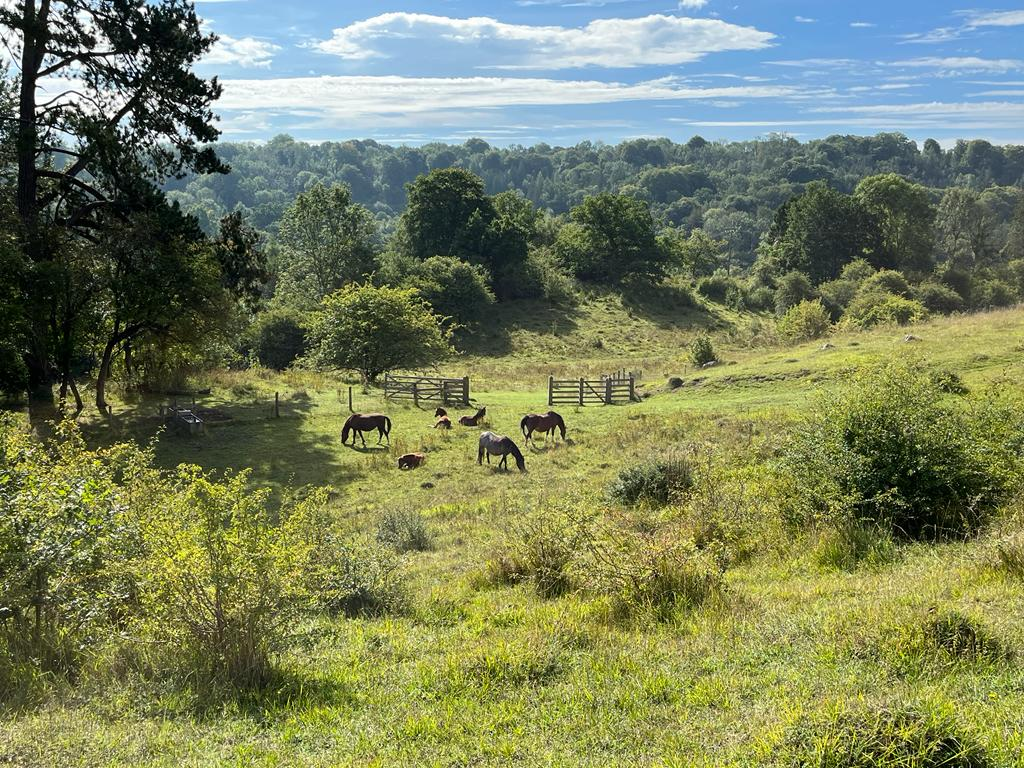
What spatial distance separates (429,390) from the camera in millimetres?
29797

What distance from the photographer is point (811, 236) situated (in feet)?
217

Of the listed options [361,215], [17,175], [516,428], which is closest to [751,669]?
[516,428]

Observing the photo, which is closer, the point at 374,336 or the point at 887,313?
the point at 374,336

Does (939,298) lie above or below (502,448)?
above

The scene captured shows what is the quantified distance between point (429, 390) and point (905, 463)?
22815mm

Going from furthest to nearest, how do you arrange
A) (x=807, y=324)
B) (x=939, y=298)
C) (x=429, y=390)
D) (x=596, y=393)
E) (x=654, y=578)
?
(x=939, y=298)
(x=807, y=324)
(x=429, y=390)
(x=596, y=393)
(x=654, y=578)

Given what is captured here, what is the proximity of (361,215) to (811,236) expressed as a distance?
148ft

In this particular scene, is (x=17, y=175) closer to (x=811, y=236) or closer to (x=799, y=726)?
(x=799, y=726)

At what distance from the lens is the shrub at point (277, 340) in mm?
41781

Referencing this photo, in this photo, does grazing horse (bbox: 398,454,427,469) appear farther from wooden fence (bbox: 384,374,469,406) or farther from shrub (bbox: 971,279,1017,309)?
shrub (bbox: 971,279,1017,309)

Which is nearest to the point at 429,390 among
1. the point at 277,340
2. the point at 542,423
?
the point at 542,423

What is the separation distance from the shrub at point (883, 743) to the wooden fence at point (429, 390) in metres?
24.9

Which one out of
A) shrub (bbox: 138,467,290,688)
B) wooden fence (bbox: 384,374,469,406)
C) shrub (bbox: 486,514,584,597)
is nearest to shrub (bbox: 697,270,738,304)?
wooden fence (bbox: 384,374,469,406)

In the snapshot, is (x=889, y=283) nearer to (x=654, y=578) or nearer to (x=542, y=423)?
(x=542, y=423)
